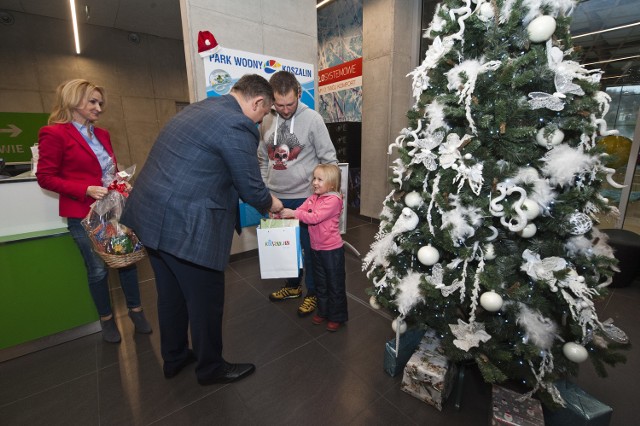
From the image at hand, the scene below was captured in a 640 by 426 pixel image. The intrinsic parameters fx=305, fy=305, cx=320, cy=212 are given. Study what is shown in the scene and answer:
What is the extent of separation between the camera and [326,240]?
2094 millimetres

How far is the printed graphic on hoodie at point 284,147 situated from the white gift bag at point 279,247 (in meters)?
0.56

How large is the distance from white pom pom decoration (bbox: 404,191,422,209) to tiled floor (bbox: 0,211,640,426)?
106 centimetres

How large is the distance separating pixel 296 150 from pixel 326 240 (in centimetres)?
70

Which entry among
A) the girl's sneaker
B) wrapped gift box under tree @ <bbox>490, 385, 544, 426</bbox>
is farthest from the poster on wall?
wrapped gift box under tree @ <bbox>490, 385, 544, 426</bbox>

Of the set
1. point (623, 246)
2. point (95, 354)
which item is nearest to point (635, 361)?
point (623, 246)

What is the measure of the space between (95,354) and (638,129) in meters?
5.17

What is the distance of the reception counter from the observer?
76.6 inches

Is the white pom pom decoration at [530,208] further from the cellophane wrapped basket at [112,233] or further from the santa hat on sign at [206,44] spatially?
the santa hat on sign at [206,44]

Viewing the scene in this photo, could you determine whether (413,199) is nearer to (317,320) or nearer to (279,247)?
(279,247)

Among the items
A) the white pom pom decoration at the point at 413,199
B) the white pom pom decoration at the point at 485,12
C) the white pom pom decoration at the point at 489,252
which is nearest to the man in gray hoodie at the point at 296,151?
the white pom pom decoration at the point at 413,199

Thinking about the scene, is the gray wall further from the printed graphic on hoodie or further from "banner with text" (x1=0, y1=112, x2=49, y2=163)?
the printed graphic on hoodie

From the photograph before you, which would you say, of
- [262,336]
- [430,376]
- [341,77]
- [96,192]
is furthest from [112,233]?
[341,77]

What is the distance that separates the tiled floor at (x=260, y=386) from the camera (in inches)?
61.6

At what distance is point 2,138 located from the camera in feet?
18.0
